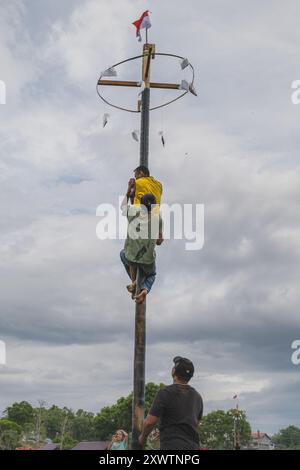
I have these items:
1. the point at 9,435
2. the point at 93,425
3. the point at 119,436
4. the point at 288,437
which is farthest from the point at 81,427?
the point at 119,436

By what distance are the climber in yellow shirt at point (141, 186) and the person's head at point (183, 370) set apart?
339 cm

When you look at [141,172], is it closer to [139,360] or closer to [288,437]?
[139,360]

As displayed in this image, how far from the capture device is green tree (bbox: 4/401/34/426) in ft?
284

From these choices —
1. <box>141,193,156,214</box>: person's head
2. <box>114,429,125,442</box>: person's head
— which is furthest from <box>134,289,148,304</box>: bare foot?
<box>114,429,125,442</box>: person's head

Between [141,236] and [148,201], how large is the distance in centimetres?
55

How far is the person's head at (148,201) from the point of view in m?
8.91

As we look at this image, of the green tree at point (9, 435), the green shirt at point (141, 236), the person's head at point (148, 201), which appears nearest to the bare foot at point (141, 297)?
the green shirt at point (141, 236)

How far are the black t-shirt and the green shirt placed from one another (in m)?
2.94

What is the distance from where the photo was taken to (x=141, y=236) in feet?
29.3

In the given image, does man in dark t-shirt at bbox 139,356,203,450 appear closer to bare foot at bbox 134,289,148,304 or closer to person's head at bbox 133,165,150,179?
bare foot at bbox 134,289,148,304
